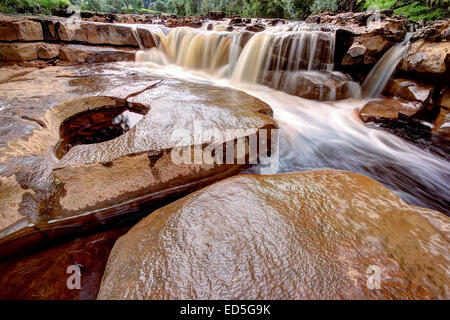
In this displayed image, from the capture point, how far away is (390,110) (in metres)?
4.65

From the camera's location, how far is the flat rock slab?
6.01ft

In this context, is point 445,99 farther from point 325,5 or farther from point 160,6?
point 160,6

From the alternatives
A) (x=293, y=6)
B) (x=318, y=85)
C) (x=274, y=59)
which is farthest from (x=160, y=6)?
(x=318, y=85)

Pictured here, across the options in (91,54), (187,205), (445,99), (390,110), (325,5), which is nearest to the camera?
(187,205)

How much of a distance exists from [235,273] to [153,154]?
4.87 feet

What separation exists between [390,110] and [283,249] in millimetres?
4997

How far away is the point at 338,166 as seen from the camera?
3.16 meters

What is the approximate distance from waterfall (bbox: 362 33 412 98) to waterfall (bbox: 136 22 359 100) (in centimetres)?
35

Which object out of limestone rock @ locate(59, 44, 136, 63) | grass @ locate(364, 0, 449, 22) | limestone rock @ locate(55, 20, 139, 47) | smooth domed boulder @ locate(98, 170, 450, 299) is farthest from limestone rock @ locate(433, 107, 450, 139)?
grass @ locate(364, 0, 449, 22)

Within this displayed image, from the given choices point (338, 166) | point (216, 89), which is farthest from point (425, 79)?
point (216, 89)

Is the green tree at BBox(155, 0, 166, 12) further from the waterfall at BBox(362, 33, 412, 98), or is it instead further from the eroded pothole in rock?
the eroded pothole in rock

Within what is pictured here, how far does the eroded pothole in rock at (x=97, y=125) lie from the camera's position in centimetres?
273

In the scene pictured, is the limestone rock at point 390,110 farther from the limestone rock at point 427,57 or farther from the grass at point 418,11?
the grass at point 418,11

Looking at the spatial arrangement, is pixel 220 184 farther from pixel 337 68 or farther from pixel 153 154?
pixel 337 68
